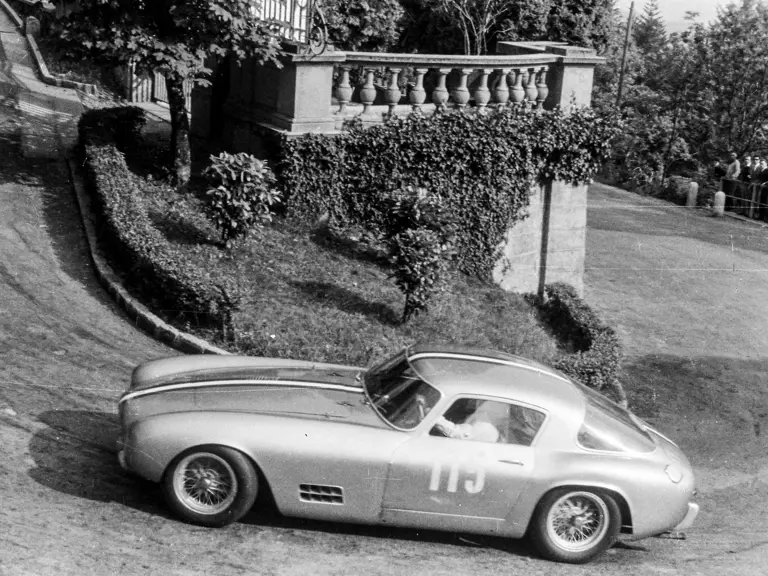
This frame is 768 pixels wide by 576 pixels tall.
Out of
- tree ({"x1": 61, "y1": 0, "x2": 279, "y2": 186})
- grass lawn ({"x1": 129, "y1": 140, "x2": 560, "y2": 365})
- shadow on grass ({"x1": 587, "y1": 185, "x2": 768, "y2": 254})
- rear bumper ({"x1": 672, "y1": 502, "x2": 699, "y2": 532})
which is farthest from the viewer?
shadow on grass ({"x1": 587, "y1": 185, "x2": 768, "y2": 254})

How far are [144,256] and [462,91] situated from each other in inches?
232

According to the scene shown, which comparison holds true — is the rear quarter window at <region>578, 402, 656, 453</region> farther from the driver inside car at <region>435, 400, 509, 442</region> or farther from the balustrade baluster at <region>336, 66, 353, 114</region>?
the balustrade baluster at <region>336, 66, 353, 114</region>

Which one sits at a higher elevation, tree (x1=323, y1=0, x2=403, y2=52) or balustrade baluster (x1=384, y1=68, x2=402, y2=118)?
tree (x1=323, y1=0, x2=403, y2=52)

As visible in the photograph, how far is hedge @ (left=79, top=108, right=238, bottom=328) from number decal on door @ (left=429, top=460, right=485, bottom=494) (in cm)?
460

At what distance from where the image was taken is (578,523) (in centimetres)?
794

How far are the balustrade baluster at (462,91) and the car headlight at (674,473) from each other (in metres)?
8.74

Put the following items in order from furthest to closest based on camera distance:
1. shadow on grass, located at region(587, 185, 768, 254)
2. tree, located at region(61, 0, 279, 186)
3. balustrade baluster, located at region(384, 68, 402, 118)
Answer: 1. shadow on grass, located at region(587, 185, 768, 254)
2. balustrade baluster, located at region(384, 68, 402, 118)
3. tree, located at region(61, 0, 279, 186)

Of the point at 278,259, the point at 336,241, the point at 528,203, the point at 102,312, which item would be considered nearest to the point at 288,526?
the point at 102,312

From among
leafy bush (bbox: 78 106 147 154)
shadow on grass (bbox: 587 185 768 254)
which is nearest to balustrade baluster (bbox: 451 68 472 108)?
leafy bush (bbox: 78 106 147 154)

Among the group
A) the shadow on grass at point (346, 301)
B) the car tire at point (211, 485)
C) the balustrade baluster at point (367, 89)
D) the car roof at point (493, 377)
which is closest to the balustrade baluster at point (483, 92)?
the balustrade baluster at point (367, 89)

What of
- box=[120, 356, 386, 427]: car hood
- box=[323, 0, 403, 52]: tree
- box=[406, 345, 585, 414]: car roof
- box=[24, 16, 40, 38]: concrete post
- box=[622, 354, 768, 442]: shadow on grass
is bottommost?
box=[622, 354, 768, 442]: shadow on grass

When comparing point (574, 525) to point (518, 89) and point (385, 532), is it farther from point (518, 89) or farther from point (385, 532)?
point (518, 89)

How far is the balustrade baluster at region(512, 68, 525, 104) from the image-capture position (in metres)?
16.3

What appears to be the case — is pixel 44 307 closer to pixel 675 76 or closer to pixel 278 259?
pixel 278 259
